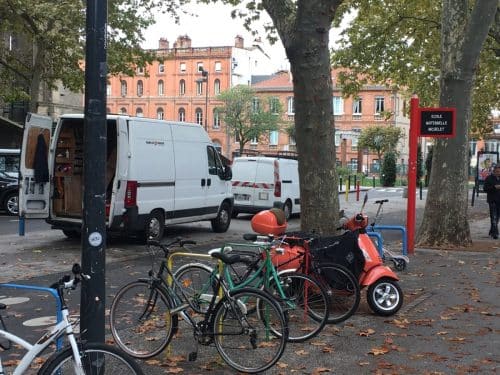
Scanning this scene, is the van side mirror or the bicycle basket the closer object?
the bicycle basket

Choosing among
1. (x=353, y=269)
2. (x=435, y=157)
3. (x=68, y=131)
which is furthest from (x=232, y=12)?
(x=353, y=269)

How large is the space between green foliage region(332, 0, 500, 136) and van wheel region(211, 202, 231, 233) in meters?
8.77

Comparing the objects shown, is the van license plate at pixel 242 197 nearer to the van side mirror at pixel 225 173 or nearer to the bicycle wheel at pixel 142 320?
the van side mirror at pixel 225 173

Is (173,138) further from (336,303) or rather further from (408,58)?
(408,58)

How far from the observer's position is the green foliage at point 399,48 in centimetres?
2277

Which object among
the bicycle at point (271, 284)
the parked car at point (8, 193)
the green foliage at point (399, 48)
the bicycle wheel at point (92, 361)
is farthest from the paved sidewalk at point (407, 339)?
the green foliage at point (399, 48)

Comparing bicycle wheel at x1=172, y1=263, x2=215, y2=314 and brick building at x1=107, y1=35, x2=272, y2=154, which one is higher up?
brick building at x1=107, y1=35, x2=272, y2=154

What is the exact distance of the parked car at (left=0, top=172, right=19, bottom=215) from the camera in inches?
748

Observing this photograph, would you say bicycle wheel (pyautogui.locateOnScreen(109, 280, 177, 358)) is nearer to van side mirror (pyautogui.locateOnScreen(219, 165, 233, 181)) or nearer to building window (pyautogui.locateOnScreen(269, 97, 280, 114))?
van side mirror (pyautogui.locateOnScreen(219, 165, 233, 181))

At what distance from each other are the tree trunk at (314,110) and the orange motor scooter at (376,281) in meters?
0.76

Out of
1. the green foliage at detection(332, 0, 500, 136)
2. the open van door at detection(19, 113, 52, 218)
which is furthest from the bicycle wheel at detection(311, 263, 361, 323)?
the green foliage at detection(332, 0, 500, 136)

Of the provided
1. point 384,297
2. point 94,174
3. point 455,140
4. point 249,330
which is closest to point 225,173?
point 455,140

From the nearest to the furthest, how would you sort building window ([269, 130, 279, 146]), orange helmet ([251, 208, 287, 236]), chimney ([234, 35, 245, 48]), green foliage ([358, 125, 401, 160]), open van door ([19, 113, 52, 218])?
orange helmet ([251, 208, 287, 236]) → open van door ([19, 113, 52, 218]) → green foliage ([358, 125, 401, 160]) → building window ([269, 130, 279, 146]) → chimney ([234, 35, 245, 48])

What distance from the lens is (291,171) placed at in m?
19.9
